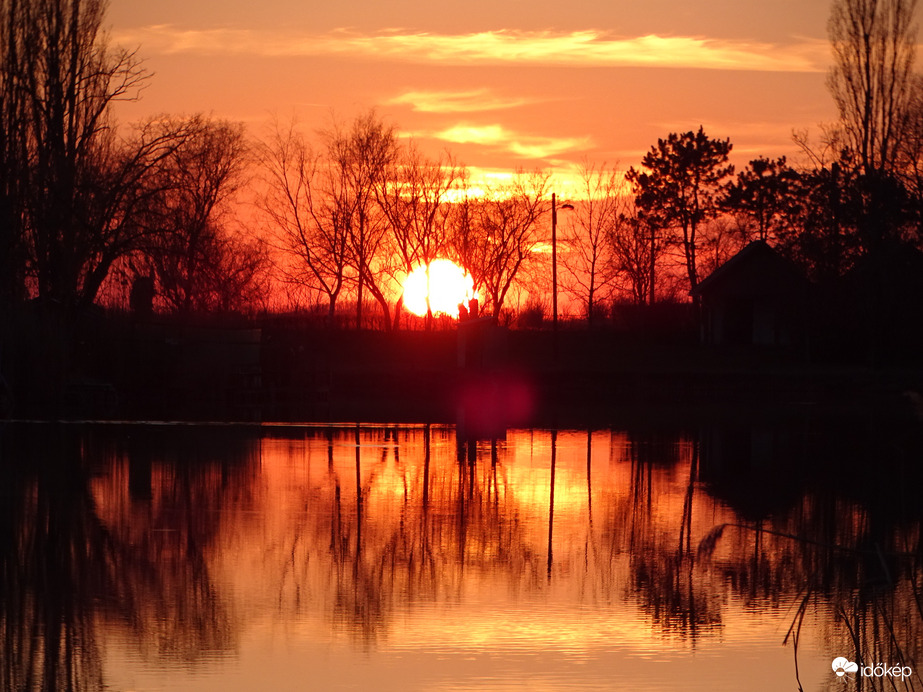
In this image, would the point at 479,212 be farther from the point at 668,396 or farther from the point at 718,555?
the point at 718,555

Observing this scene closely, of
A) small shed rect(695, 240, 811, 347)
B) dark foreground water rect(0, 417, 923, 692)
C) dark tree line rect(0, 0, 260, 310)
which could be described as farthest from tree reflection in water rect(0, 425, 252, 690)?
small shed rect(695, 240, 811, 347)

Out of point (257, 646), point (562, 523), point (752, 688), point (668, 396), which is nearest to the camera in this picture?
point (752, 688)

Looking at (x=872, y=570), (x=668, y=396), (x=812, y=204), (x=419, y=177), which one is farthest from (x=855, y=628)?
(x=419, y=177)

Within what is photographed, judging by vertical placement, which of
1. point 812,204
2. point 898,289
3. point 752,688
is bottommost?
point 752,688

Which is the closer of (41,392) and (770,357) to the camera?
(41,392)

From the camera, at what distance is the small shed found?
55219 mm

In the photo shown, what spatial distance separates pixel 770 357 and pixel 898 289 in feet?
26.8

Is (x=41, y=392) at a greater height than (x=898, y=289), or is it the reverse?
(x=898, y=289)

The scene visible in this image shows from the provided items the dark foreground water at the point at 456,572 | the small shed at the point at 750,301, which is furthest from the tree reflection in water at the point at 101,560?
the small shed at the point at 750,301

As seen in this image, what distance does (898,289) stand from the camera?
4722 centimetres

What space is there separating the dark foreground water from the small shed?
114ft

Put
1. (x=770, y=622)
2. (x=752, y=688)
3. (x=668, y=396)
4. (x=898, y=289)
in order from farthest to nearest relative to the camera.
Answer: (x=898, y=289) → (x=668, y=396) → (x=770, y=622) → (x=752, y=688)

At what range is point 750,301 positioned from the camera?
5875 cm

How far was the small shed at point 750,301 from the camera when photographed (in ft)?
181
